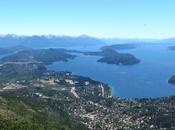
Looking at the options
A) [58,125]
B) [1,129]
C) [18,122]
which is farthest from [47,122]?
[1,129]

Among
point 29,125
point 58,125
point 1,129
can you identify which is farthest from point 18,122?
point 58,125

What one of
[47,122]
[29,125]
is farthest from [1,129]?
[47,122]

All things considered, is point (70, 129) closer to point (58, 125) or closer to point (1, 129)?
point (58, 125)

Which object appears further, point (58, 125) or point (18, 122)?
point (58, 125)

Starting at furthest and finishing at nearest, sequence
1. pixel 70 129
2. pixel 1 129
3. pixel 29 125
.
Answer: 1. pixel 70 129
2. pixel 29 125
3. pixel 1 129

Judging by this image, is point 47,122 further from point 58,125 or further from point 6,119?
point 6,119

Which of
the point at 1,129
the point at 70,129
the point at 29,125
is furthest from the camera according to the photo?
the point at 70,129

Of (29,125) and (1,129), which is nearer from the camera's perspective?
(1,129)

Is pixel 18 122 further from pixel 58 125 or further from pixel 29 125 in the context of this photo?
pixel 58 125
